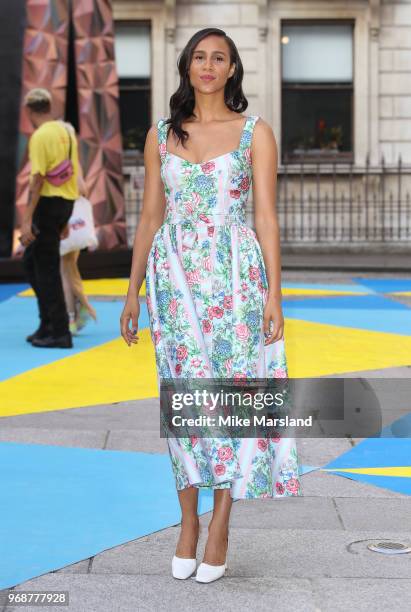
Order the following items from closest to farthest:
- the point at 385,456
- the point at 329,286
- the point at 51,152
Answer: the point at 385,456 < the point at 51,152 < the point at 329,286

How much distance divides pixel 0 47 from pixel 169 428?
12972mm

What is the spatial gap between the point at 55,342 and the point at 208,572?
5.98m

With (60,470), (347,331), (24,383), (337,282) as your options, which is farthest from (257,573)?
(337,282)

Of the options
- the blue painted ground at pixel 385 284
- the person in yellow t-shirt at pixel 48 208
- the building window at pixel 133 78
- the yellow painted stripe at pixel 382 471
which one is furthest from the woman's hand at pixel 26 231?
the building window at pixel 133 78

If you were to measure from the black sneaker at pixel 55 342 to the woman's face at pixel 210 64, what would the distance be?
5.74 m

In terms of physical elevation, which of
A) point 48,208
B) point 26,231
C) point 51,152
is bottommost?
point 26,231

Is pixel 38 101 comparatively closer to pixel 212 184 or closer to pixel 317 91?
pixel 212 184

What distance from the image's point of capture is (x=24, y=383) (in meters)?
8.11

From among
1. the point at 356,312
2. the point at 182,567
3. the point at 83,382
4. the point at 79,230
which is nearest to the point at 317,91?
the point at 356,312

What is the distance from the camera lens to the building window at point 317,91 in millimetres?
24828

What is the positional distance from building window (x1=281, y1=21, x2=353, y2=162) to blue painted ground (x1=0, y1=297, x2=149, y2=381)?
1196 centimetres

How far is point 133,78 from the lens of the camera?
2488 cm

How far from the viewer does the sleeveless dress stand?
13.2 ft

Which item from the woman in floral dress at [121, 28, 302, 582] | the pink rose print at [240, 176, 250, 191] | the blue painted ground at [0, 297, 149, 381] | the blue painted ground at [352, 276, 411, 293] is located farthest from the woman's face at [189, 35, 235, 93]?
the blue painted ground at [352, 276, 411, 293]
